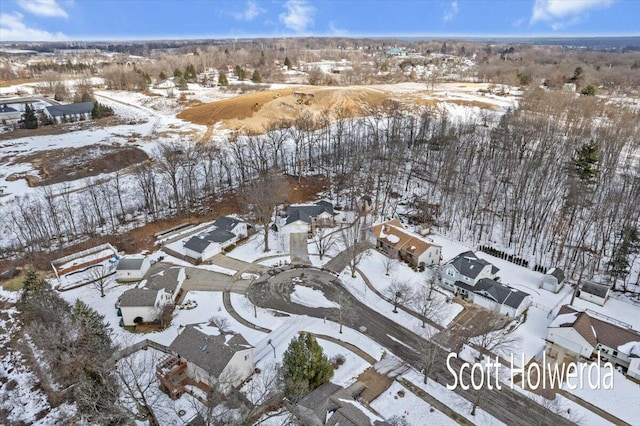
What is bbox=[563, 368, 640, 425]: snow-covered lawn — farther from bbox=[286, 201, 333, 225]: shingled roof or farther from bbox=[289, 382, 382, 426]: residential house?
bbox=[286, 201, 333, 225]: shingled roof

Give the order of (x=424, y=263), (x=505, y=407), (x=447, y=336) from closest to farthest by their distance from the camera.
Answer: (x=505, y=407) → (x=447, y=336) → (x=424, y=263)

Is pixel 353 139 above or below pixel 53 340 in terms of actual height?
above

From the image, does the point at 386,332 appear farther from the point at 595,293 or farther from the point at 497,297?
the point at 595,293

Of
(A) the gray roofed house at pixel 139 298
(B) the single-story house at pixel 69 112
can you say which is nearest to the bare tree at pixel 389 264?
(A) the gray roofed house at pixel 139 298

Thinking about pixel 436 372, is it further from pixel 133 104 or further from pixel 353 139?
pixel 133 104

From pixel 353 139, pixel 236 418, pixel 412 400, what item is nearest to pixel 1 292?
pixel 236 418

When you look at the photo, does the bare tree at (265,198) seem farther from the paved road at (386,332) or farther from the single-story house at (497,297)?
the single-story house at (497,297)
